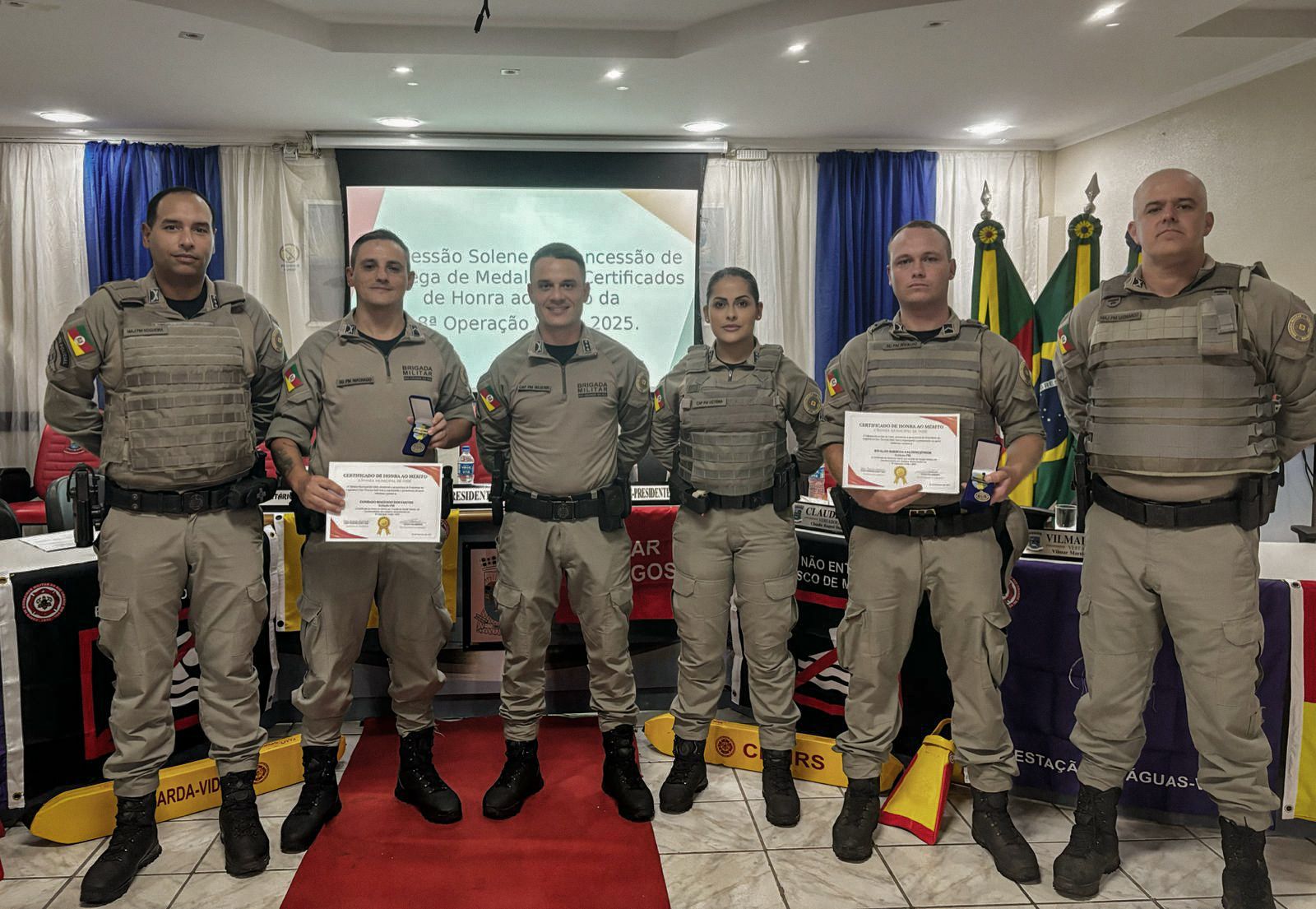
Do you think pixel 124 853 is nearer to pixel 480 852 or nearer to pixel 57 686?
pixel 57 686

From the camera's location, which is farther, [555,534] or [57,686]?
[555,534]

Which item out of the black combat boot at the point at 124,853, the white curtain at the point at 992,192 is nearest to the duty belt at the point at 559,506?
the black combat boot at the point at 124,853

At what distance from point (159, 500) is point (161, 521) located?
6 cm

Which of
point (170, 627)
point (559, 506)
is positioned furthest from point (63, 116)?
point (559, 506)

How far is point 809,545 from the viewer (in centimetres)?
319

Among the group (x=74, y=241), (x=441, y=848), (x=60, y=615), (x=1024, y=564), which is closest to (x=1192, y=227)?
(x=1024, y=564)

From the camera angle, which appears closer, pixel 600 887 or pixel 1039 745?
pixel 600 887

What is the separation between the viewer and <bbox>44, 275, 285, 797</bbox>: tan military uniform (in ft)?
7.87

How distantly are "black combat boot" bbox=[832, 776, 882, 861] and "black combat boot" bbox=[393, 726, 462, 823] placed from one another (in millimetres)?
1187

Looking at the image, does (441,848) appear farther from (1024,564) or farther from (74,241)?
(74,241)

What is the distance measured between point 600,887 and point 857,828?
0.78m

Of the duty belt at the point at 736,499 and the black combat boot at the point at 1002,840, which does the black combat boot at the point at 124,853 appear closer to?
the duty belt at the point at 736,499

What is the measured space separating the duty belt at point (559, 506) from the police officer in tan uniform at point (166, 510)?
2.61ft

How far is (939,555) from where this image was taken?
97.0 inches
